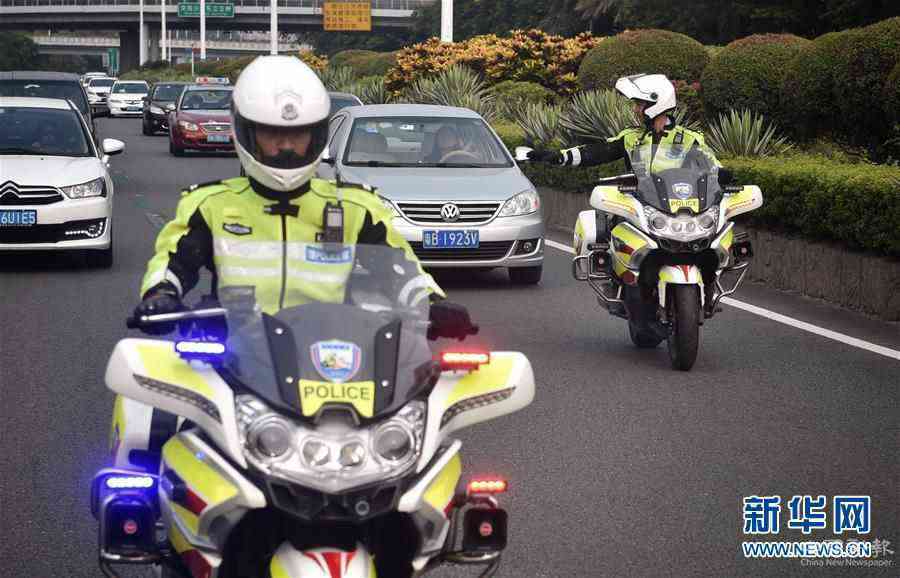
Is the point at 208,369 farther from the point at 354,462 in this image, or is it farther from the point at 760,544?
the point at 760,544

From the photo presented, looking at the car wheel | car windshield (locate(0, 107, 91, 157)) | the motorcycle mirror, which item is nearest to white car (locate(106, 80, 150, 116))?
car windshield (locate(0, 107, 91, 157))

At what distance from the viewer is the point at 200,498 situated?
3.96 m

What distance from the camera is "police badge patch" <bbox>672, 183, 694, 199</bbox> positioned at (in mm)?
10141

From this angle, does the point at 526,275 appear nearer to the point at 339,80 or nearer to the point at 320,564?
the point at 320,564

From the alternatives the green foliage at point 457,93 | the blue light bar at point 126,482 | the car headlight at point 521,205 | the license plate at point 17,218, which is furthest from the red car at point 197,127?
the blue light bar at point 126,482

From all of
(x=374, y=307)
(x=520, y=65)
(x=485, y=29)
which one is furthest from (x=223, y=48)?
(x=374, y=307)

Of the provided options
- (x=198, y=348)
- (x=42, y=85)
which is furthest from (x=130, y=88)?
(x=198, y=348)

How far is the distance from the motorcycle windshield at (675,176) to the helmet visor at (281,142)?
5.70 meters

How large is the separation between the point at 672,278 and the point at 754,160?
6.93 m

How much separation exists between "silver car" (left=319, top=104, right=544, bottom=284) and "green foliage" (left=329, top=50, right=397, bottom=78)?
39.1 metres

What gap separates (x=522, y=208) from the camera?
14703mm

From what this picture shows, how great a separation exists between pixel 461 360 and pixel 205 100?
33726 millimetres

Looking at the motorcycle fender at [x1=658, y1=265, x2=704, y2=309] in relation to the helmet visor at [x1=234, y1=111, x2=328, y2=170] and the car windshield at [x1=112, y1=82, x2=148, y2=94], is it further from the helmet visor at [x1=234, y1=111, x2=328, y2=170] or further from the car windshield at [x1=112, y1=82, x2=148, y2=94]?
the car windshield at [x1=112, y1=82, x2=148, y2=94]

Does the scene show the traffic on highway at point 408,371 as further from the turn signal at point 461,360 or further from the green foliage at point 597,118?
the green foliage at point 597,118
